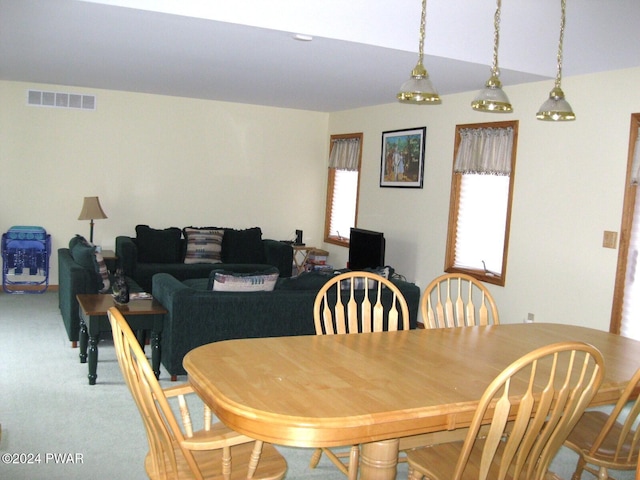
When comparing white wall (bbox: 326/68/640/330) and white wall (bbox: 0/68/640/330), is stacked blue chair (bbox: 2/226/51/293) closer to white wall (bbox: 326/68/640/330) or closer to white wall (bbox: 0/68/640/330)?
white wall (bbox: 0/68/640/330)

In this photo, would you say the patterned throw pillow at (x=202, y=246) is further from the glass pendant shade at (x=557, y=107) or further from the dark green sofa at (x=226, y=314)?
the glass pendant shade at (x=557, y=107)

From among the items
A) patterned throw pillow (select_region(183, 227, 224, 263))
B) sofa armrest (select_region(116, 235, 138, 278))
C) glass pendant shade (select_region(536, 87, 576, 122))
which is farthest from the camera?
patterned throw pillow (select_region(183, 227, 224, 263))

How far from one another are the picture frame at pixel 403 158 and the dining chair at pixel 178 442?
16.1ft

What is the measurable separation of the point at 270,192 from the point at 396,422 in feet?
22.6

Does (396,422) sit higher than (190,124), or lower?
lower

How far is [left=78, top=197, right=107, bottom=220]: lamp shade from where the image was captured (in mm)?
7094

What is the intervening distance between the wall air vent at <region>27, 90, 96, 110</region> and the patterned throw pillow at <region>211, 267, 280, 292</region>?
4.09 meters

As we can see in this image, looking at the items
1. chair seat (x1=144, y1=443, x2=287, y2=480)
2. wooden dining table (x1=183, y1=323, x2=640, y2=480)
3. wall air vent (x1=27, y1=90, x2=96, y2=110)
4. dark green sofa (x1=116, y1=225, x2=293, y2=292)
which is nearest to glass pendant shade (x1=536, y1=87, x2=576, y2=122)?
wooden dining table (x1=183, y1=323, x2=640, y2=480)

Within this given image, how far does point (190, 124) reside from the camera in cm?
805

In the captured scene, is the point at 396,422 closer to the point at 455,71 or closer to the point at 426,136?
the point at 455,71

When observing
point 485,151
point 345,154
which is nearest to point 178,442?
point 485,151

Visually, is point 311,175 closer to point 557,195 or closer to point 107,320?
point 557,195

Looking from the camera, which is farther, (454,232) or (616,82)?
(454,232)

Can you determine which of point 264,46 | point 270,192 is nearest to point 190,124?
point 270,192
